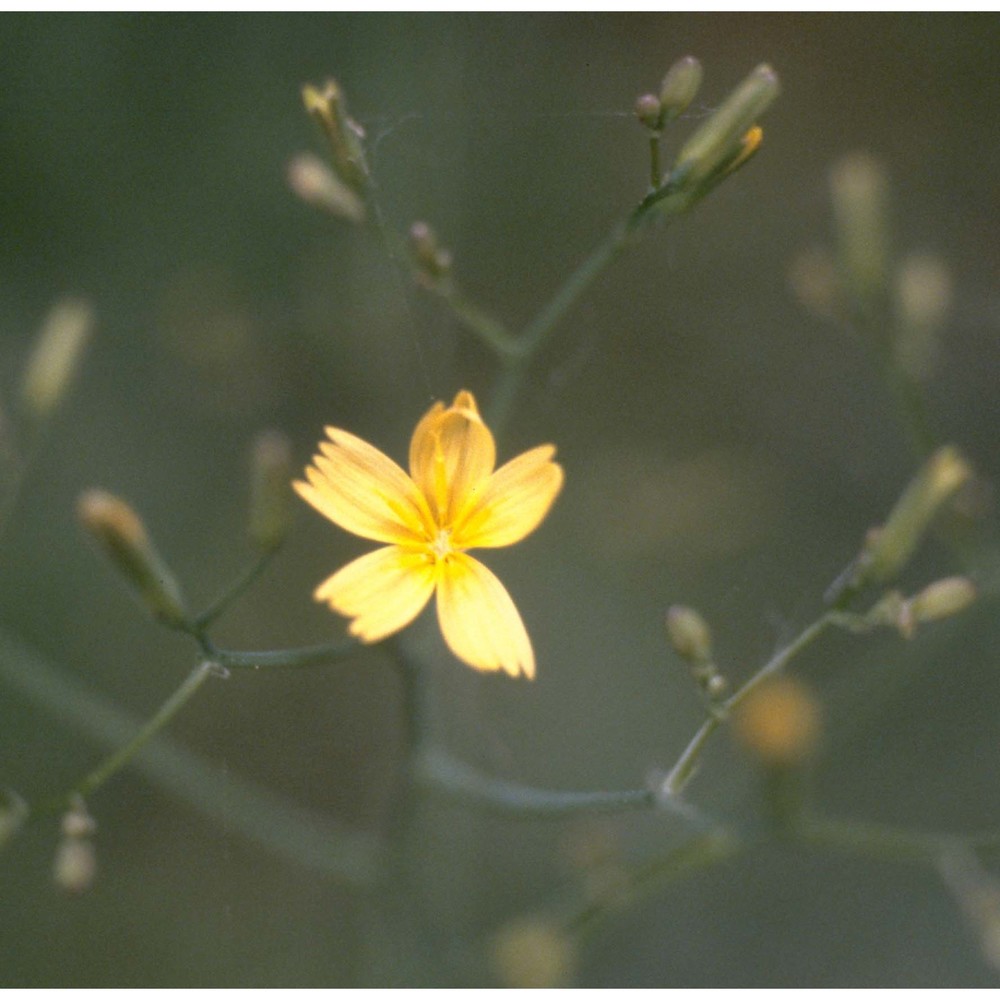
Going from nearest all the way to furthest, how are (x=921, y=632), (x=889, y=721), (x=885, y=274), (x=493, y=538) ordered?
(x=493, y=538) → (x=885, y=274) → (x=921, y=632) → (x=889, y=721)

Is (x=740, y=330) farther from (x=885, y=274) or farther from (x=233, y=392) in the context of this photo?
(x=233, y=392)

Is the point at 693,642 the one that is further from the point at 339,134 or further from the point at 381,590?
the point at 339,134

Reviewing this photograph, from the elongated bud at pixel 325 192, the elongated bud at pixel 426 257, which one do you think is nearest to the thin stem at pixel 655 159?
the elongated bud at pixel 426 257

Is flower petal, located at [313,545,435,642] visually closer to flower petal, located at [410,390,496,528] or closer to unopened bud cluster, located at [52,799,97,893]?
flower petal, located at [410,390,496,528]

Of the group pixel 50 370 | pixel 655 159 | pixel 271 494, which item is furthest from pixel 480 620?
pixel 50 370

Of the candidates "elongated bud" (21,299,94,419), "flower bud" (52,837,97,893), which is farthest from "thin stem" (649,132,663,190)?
"flower bud" (52,837,97,893)

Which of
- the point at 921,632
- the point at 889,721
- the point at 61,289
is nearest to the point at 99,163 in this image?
the point at 61,289
